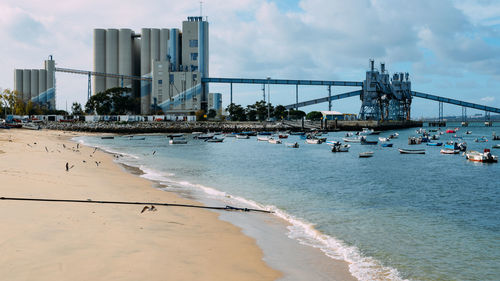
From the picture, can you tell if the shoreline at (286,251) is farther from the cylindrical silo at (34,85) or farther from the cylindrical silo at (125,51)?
the cylindrical silo at (34,85)

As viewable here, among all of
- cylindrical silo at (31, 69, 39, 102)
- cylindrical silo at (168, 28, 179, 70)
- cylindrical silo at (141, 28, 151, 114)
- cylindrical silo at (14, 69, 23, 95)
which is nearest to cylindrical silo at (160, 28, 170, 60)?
cylindrical silo at (141, 28, 151, 114)

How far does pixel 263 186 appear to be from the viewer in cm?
2889

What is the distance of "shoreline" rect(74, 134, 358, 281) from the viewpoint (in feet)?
36.2

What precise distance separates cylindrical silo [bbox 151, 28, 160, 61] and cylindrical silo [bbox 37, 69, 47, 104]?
61.6m

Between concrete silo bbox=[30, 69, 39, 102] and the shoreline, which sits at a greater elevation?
concrete silo bbox=[30, 69, 39, 102]

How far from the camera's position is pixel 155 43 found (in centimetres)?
15425

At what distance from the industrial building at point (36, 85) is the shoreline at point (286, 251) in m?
182

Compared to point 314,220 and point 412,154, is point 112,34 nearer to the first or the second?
point 412,154

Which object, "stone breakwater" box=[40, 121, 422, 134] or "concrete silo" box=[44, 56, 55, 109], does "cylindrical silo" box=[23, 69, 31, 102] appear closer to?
"concrete silo" box=[44, 56, 55, 109]

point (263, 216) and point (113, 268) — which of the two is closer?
point (113, 268)

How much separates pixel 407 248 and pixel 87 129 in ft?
402

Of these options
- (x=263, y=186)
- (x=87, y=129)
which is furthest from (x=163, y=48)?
(x=263, y=186)

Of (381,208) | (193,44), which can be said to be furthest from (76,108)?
(381,208)

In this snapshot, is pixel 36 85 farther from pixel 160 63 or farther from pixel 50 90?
pixel 160 63
